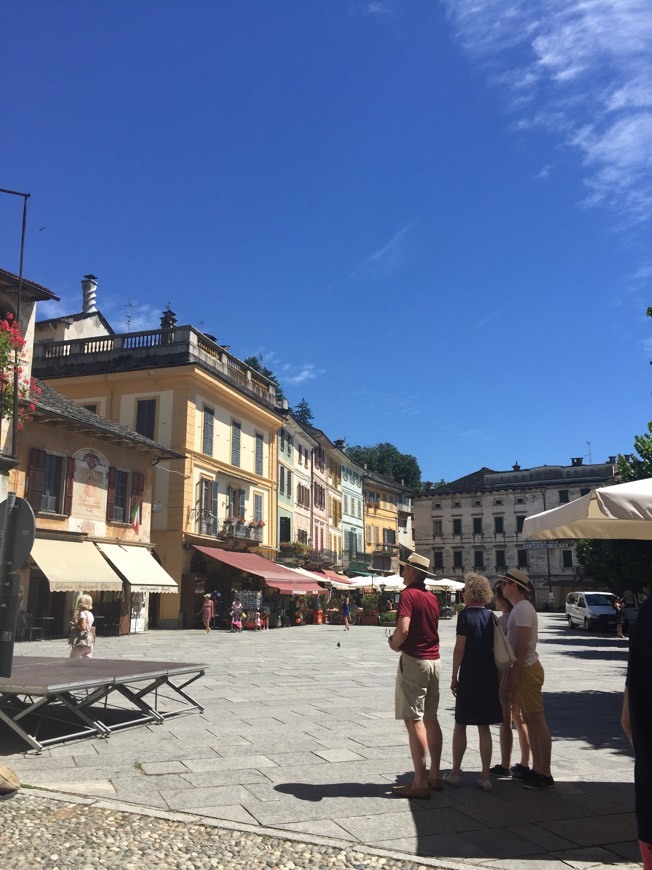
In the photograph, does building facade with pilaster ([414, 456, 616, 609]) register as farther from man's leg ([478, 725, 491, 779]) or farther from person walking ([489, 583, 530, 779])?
man's leg ([478, 725, 491, 779])

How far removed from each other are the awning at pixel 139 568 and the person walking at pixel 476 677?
63.6 feet

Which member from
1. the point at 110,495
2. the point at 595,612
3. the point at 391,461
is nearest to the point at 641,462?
the point at 595,612

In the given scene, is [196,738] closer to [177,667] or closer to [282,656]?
[177,667]

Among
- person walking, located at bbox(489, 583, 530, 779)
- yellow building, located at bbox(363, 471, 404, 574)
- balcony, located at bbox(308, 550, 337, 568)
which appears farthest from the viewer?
yellow building, located at bbox(363, 471, 404, 574)

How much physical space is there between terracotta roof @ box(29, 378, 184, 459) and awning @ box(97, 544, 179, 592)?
11.9 ft

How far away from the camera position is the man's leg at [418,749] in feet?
17.4

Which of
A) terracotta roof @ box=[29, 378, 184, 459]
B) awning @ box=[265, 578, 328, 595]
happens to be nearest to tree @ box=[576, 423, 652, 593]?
awning @ box=[265, 578, 328, 595]

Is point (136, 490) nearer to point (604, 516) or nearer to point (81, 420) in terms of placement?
point (81, 420)

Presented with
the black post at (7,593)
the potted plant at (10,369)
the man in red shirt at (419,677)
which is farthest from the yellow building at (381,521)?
the black post at (7,593)

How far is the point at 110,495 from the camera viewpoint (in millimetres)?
24969

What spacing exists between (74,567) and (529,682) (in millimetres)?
18278

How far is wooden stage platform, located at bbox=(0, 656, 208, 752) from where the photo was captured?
21.4 feet

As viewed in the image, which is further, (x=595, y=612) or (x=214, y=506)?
(x=214, y=506)

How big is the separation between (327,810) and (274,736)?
269 cm
